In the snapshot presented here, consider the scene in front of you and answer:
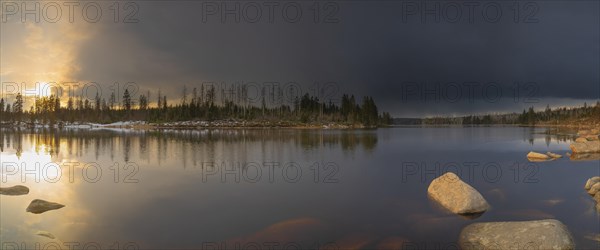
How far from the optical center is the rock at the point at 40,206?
1652 cm

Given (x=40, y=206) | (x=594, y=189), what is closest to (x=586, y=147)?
(x=594, y=189)

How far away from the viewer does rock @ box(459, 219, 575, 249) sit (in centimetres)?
1204

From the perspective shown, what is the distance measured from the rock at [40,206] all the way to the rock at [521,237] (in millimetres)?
17893

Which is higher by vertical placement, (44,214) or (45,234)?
(44,214)

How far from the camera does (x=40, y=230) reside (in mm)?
14320

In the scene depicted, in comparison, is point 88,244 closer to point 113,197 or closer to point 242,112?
point 113,197

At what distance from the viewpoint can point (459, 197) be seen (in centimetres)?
1733

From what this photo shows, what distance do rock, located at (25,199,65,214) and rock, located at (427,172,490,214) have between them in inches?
735

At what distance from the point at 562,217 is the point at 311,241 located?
39.8 feet

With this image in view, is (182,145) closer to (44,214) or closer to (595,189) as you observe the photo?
(44,214)

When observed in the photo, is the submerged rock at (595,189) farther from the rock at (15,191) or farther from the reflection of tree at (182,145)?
the rock at (15,191)

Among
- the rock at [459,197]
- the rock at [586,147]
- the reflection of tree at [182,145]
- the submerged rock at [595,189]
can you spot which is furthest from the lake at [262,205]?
the rock at [586,147]

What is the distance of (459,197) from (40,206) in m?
19.4

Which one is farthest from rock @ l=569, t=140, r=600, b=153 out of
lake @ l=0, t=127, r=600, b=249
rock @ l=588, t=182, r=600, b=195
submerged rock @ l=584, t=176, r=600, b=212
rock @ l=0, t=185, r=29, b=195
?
rock @ l=0, t=185, r=29, b=195
